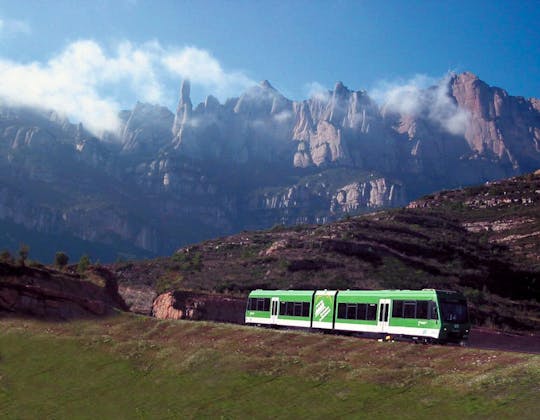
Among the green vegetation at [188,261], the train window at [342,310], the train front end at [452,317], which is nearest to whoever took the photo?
the train front end at [452,317]

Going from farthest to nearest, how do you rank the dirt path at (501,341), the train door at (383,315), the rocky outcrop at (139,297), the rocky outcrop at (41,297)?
the rocky outcrop at (139,297)
the rocky outcrop at (41,297)
the dirt path at (501,341)
the train door at (383,315)

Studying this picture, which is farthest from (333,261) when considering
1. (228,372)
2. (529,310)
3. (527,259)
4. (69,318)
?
(228,372)

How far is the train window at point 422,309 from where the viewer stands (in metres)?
33.8

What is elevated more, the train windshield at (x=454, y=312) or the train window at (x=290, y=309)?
the train windshield at (x=454, y=312)

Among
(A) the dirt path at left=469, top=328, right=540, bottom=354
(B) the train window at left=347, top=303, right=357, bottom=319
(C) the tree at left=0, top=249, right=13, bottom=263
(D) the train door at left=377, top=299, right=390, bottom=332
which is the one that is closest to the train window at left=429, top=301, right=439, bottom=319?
(D) the train door at left=377, top=299, right=390, bottom=332

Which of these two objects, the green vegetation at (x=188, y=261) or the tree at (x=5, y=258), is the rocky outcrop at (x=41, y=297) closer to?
the tree at (x=5, y=258)

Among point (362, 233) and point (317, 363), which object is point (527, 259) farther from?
point (317, 363)

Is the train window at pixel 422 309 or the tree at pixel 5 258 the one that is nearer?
the train window at pixel 422 309

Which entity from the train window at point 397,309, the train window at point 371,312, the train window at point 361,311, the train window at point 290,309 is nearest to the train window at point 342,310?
the train window at point 361,311

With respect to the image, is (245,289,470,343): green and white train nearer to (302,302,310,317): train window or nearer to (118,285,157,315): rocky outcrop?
(302,302,310,317): train window

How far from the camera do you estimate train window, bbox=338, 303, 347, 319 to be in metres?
39.6

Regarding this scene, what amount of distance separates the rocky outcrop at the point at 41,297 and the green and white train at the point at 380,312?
1376 centimetres

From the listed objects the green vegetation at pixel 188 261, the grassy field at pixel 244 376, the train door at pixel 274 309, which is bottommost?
the grassy field at pixel 244 376

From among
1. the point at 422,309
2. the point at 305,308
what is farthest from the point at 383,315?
the point at 305,308
